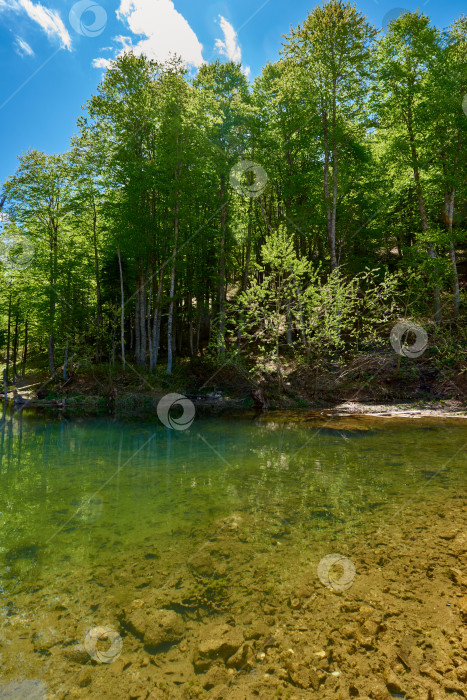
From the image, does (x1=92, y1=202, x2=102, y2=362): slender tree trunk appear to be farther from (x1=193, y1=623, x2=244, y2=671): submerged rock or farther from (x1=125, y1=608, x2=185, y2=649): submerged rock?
(x1=193, y1=623, x2=244, y2=671): submerged rock

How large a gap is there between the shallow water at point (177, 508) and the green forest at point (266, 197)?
22.8 ft

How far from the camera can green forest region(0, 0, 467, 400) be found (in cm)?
1661

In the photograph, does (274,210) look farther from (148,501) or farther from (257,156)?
(148,501)

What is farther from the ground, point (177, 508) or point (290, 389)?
point (290, 389)

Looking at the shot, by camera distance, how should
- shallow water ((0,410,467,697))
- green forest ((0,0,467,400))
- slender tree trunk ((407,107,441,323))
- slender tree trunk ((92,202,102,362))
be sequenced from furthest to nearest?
1. slender tree trunk ((92,202,102,362))
2. slender tree trunk ((407,107,441,323))
3. green forest ((0,0,467,400))
4. shallow water ((0,410,467,697))

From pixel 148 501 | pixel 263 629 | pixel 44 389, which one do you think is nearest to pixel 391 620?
pixel 263 629

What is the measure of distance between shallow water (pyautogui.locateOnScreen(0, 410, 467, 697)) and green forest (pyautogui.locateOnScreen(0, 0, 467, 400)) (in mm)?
6950

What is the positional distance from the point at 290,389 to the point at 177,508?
12439 mm

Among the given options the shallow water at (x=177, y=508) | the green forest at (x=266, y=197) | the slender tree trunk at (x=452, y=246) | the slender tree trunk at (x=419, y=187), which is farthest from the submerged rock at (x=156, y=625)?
the slender tree trunk at (x=419, y=187)

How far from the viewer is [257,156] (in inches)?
830

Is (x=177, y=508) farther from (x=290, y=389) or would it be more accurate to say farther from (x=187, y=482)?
(x=290, y=389)

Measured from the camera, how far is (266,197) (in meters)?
26.5

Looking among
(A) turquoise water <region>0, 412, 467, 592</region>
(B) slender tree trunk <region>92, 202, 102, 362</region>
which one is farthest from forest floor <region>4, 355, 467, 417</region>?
(A) turquoise water <region>0, 412, 467, 592</region>

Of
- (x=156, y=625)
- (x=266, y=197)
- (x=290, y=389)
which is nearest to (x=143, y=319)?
(x=290, y=389)
